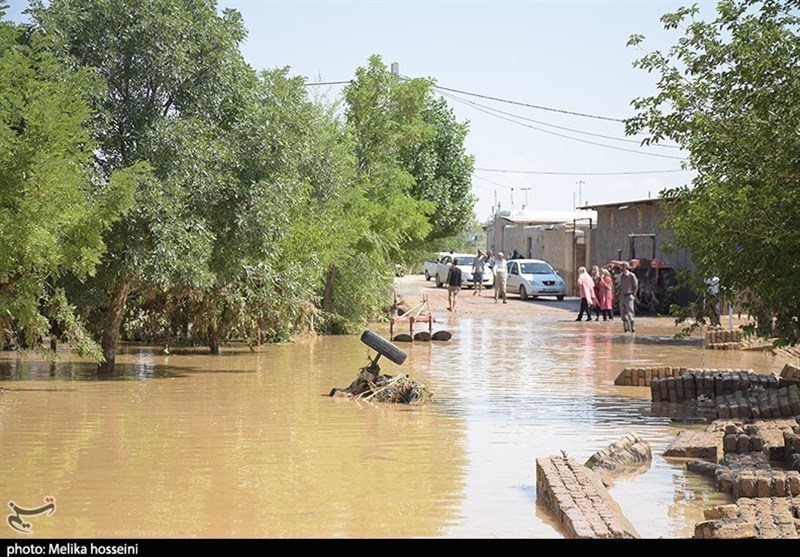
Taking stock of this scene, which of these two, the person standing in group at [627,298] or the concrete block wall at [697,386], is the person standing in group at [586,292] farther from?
the concrete block wall at [697,386]

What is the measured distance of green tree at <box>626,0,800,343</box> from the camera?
13594 mm

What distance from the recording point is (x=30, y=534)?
8641 mm

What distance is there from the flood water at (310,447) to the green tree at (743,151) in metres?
2.18

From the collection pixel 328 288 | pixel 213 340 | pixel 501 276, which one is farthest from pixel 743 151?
pixel 501 276

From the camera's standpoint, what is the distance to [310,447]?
13.0 metres

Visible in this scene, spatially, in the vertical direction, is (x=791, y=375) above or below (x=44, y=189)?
below

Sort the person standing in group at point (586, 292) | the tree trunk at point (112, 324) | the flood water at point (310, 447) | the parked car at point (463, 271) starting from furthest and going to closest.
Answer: the parked car at point (463, 271), the person standing in group at point (586, 292), the tree trunk at point (112, 324), the flood water at point (310, 447)

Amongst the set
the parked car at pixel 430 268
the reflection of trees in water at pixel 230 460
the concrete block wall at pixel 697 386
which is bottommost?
the reflection of trees in water at pixel 230 460

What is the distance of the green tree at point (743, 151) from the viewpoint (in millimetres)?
13594

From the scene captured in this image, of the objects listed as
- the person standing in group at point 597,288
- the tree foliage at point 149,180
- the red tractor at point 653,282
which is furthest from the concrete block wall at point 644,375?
the red tractor at point 653,282

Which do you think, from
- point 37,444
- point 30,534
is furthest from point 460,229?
point 30,534

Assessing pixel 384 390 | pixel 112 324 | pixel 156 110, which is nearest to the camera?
pixel 384 390

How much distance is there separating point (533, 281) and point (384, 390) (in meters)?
31.4

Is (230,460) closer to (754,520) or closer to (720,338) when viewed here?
(754,520)
